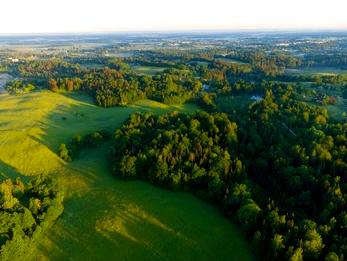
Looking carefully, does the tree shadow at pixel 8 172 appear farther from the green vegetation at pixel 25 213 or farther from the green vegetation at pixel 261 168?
the green vegetation at pixel 261 168

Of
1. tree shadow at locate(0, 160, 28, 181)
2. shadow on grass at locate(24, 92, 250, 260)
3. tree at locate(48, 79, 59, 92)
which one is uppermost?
tree at locate(48, 79, 59, 92)

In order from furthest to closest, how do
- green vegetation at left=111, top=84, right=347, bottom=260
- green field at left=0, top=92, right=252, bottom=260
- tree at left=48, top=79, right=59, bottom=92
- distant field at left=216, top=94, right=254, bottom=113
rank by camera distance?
1. tree at left=48, top=79, right=59, bottom=92
2. distant field at left=216, top=94, right=254, bottom=113
3. green field at left=0, top=92, right=252, bottom=260
4. green vegetation at left=111, top=84, right=347, bottom=260

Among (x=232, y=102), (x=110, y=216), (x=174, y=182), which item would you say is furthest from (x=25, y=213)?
(x=232, y=102)

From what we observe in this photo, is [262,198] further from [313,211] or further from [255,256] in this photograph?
[255,256]

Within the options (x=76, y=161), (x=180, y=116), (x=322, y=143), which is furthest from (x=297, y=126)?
(x=76, y=161)

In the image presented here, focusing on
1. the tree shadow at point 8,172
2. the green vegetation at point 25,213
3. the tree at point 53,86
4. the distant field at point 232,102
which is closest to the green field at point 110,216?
the tree shadow at point 8,172

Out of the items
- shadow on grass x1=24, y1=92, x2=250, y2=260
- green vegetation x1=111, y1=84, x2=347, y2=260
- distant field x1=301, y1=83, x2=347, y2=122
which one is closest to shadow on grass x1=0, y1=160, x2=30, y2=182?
shadow on grass x1=24, y1=92, x2=250, y2=260

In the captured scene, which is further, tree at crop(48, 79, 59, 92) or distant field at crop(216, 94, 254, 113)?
tree at crop(48, 79, 59, 92)

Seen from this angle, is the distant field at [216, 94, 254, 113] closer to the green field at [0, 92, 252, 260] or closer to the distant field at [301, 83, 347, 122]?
the distant field at [301, 83, 347, 122]

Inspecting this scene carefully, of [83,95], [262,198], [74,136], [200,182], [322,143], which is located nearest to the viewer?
[262,198]
